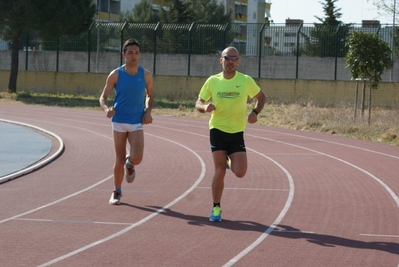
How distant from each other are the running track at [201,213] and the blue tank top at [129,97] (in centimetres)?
117

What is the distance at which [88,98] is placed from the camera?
38.8 m

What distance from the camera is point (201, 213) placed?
9461mm

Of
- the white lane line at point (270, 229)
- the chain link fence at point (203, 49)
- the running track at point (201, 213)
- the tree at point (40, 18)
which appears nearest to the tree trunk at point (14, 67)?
the tree at point (40, 18)

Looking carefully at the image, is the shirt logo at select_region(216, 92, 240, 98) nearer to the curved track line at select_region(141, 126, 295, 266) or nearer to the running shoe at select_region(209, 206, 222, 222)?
the running shoe at select_region(209, 206, 222, 222)

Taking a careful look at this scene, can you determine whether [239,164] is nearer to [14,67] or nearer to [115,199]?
[115,199]

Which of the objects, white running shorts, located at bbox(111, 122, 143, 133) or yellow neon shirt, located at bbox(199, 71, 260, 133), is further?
white running shorts, located at bbox(111, 122, 143, 133)

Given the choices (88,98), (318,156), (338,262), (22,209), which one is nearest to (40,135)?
(318,156)

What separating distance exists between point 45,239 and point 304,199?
4.19 m

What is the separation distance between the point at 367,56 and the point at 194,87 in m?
14.3

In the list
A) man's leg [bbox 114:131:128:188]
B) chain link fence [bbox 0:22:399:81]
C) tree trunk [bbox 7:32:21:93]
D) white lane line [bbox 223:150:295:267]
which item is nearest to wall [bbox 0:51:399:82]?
chain link fence [bbox 0:22:399:81]

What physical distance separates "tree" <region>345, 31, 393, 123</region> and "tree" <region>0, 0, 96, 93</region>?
18.0m

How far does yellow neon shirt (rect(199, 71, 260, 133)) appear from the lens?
883cm

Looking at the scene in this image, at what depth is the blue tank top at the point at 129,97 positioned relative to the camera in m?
9.62

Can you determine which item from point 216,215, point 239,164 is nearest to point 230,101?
point 239,164
